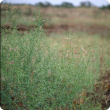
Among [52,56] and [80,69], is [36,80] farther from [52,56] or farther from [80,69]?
[80,69]

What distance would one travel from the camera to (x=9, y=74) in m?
2.13

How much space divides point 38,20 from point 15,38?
0.55 m

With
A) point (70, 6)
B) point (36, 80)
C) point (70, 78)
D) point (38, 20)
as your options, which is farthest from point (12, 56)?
point (70, 6)

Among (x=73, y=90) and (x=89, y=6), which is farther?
(x=89, y=6)

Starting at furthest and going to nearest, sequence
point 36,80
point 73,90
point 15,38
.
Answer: point 15,38
point 36,80
point 73,90

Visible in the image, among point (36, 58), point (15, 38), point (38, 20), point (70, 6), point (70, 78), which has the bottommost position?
point (70, 78)

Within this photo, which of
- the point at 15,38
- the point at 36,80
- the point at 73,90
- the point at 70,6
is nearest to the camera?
the point at 73,90

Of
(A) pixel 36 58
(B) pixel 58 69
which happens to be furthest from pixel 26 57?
(B) pixel 58 69

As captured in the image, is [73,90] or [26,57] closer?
[73,90]

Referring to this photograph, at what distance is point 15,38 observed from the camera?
7.63 feet

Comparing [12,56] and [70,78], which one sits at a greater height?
[12,56]

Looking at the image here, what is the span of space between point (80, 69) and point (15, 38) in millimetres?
1239

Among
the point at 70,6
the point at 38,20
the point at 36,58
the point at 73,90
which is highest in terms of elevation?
the point at 70,6

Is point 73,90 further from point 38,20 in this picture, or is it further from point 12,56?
point 38,20
